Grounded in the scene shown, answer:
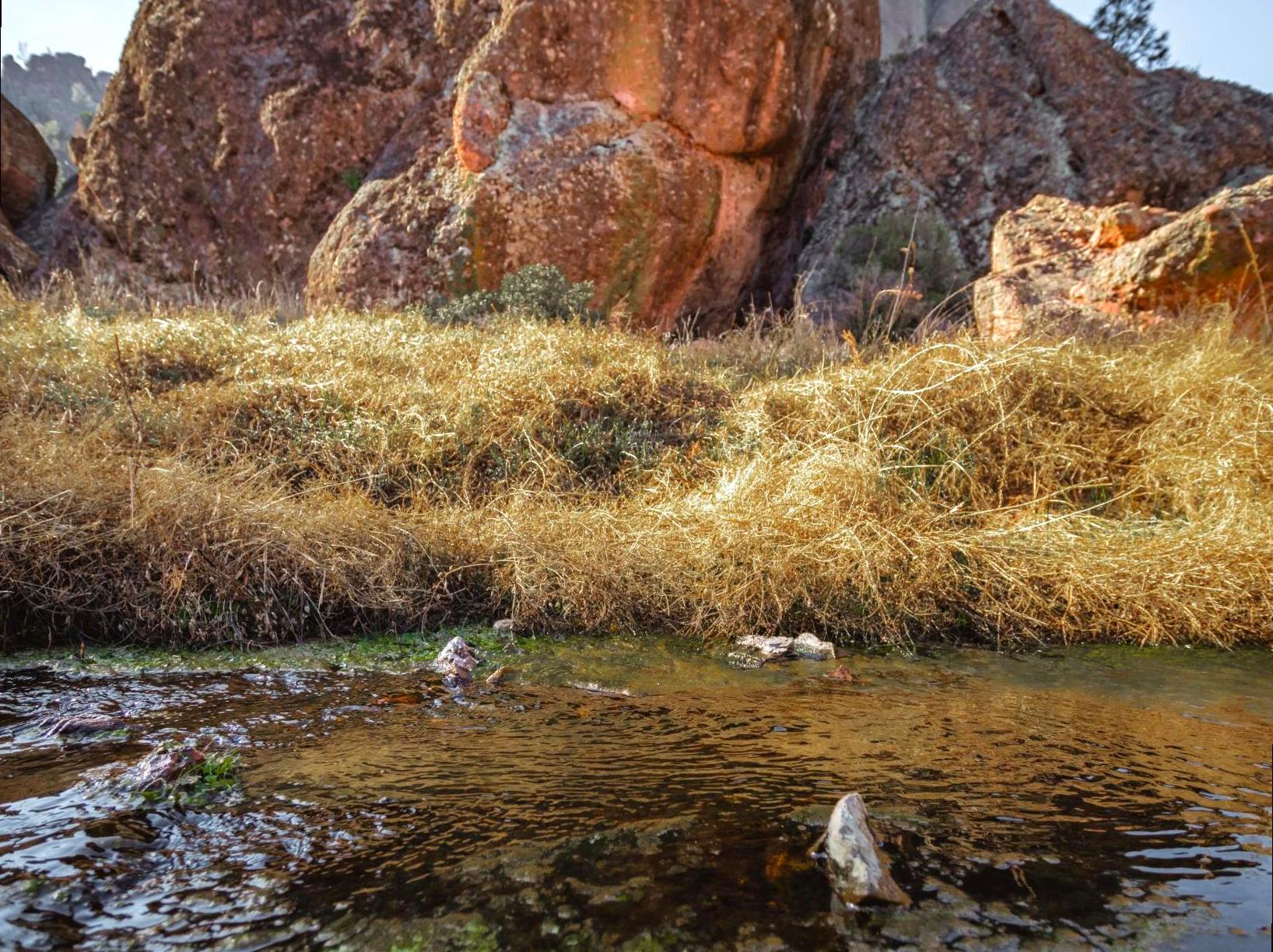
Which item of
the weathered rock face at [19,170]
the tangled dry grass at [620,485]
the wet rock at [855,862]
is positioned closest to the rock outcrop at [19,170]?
the weathered rock face at [19,170]

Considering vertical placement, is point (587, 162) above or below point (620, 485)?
above

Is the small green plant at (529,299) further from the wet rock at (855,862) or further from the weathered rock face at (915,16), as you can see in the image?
the weathered rock face at (915,16)

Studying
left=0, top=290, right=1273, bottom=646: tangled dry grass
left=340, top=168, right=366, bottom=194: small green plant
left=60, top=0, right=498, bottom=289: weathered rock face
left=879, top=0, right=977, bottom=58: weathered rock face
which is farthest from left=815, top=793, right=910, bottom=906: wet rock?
left=879, top=0, right=977, bottom=58: weathered rock face

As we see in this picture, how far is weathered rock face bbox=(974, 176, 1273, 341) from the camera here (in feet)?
20.4

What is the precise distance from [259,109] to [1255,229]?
34.5 ft

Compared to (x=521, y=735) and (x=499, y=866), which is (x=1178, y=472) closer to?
(x=521, y=735)

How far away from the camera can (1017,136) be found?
9.89 meters

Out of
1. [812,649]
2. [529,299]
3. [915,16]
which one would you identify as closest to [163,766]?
[812,649]

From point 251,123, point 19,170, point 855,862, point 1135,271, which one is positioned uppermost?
point 251,123

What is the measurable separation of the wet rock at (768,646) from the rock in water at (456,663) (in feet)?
3.59

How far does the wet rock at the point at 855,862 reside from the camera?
153cm

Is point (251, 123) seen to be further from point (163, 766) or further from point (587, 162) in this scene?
point (163, 766)

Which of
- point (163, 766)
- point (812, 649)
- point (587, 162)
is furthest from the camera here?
point (587, 162)

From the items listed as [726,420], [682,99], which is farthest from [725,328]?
[726,420]
